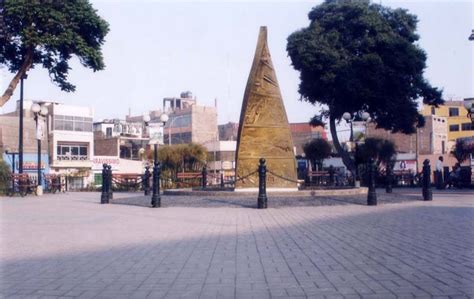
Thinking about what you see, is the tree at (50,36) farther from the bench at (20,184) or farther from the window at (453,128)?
the window at (453,128)

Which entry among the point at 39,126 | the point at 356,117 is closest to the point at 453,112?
the point at 356,117

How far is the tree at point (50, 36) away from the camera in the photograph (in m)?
23.1

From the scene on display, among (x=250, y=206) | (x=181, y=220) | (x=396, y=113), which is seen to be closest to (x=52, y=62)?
(x=250, y=206)

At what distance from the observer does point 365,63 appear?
30641mm

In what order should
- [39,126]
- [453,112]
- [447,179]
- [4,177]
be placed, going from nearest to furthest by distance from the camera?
[39,126] → [4,177] → [447,179] → [453,112]

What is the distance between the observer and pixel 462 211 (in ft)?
43.2

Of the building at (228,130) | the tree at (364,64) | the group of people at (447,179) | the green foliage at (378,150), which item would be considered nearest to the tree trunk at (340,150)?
the tree at (364,64)

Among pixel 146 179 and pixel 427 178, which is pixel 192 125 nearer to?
pixel 146 179

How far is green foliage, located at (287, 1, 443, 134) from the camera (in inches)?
1214

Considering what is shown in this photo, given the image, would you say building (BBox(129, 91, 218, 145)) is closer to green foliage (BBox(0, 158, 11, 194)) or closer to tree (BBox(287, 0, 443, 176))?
tree (BBox(287, 0, 443, 176))

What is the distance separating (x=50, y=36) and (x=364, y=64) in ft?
58.7

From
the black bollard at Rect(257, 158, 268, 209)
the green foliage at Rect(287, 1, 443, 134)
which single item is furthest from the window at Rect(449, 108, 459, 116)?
the black bollard at Rect(257, 158, 268, 209)

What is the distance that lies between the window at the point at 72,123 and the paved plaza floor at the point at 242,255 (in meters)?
43.7

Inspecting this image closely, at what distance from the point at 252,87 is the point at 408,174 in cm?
1971
